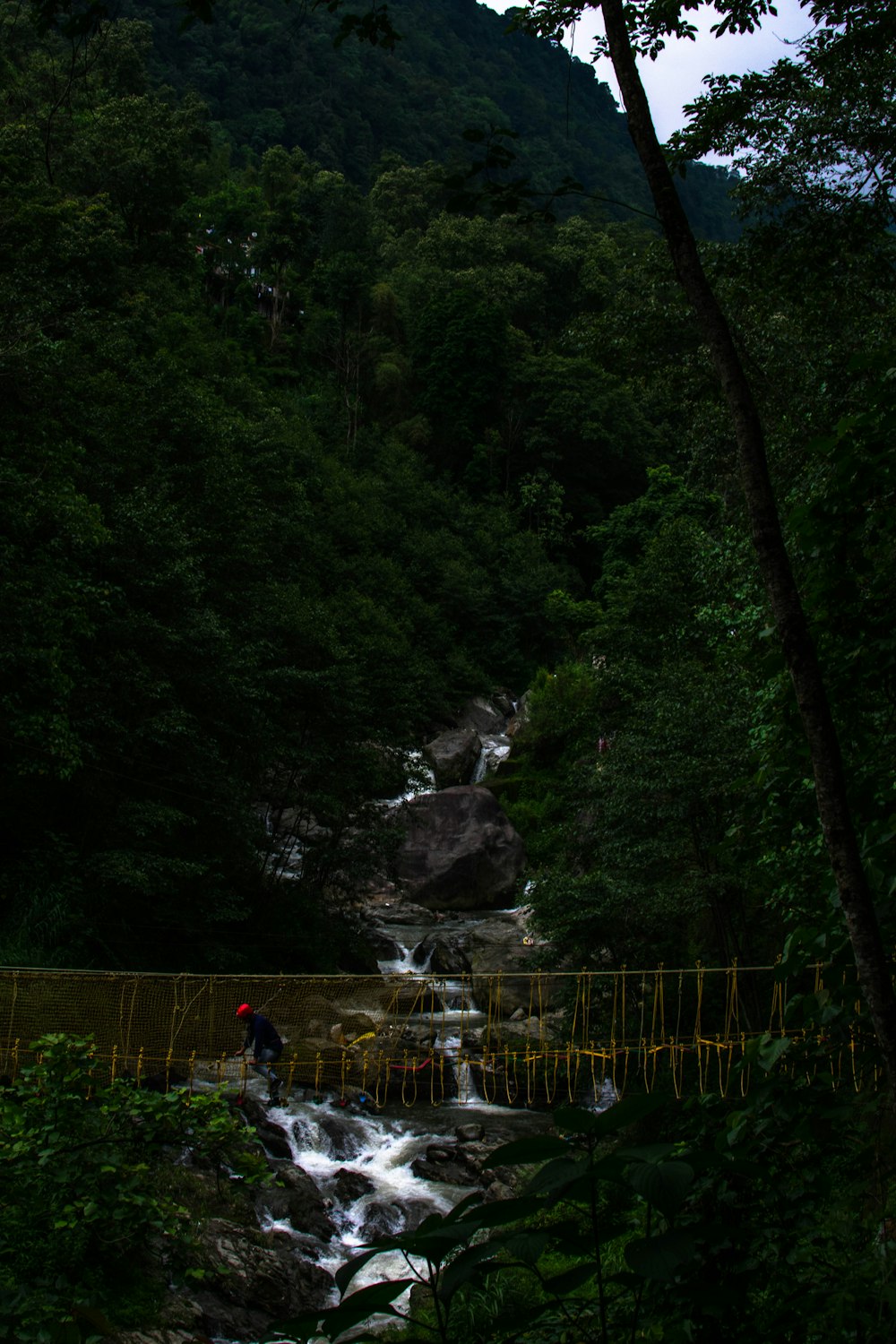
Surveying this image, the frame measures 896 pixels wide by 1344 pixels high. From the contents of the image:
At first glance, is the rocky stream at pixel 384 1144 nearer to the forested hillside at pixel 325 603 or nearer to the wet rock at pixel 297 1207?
the wet rock at pixel 297 1207

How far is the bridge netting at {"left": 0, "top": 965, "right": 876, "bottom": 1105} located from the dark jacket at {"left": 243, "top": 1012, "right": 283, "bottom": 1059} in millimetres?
219

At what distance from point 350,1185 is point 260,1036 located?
5.28 feet

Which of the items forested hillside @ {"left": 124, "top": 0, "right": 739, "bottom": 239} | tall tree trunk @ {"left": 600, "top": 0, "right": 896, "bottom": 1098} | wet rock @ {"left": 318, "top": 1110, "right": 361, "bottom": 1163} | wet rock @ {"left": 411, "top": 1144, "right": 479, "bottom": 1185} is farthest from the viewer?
forested hillside @ {"left": 124, "top": 0, "right": 739, "bottom": 239}

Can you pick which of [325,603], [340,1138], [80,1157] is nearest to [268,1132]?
[340,1138]

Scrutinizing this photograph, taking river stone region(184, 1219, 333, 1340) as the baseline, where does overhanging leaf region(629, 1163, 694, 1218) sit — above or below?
above

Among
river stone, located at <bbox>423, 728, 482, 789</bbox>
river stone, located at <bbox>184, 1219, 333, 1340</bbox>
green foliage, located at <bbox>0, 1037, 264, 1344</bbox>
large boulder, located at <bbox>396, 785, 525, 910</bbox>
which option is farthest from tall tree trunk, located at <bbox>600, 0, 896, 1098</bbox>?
river stone, located at <bbox>423, 728, 482, 789</bbox>

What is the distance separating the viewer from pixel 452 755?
2497cm

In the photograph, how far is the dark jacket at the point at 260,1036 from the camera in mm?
10203

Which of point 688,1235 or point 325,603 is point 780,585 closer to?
point 688,1235

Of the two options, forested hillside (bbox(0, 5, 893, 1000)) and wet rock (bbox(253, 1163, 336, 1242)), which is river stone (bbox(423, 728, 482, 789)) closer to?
forested hillside (bbox(0, 5, 893, 1000))

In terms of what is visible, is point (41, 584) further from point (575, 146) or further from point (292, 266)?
point (575, 146)

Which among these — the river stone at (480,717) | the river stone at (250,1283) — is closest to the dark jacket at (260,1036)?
the river stone at (250,1283)

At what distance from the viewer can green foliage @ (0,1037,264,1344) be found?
4730mm

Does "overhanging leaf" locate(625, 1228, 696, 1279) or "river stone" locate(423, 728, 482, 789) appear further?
"river stone" locate(423, 728, 482, 789)
